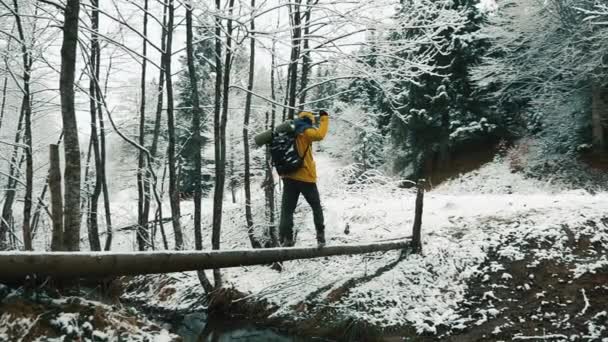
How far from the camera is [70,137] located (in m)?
4.32

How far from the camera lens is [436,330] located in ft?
18.7

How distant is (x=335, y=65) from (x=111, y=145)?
45.2 metres

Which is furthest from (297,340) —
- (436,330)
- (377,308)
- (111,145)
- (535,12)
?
(111,145)

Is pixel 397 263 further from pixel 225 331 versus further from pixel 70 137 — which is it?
pixel 70 137

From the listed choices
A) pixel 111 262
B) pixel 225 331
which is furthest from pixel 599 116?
pixel 111 262

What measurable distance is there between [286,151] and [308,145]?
326 millimetres

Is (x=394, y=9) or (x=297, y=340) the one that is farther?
(x=394, y=9)

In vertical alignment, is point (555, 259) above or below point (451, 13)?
below

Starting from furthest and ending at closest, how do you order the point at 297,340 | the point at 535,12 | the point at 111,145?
the point at 111,145 < the point at 535,12 < the point at 297,340

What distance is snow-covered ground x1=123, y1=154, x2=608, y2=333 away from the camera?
6.44m

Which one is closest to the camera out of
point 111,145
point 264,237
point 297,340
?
point 297,340

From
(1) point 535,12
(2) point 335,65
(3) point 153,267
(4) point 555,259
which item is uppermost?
(1) point 535,12

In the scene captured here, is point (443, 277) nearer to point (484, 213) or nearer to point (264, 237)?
point (484, 213)

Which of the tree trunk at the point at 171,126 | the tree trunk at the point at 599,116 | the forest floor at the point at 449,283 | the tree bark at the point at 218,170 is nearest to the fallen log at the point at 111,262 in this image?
the forest floor at the point at 449,283
